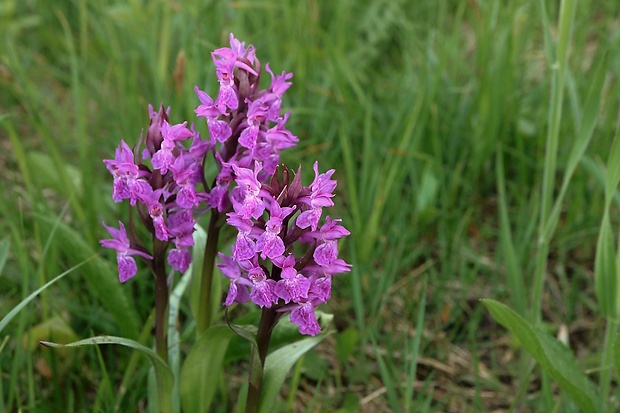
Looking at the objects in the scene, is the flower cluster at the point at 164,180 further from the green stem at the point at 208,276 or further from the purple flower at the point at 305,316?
the purple flower at the point at 305,316

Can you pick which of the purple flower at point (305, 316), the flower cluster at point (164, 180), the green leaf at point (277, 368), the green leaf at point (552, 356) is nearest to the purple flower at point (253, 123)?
the flower cluster at point (164, 180)

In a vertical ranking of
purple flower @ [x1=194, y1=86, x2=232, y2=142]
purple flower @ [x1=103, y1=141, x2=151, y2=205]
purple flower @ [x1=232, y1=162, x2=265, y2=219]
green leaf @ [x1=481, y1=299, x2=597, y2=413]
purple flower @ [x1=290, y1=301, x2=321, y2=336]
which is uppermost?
purple flower @ [x1=194, y1=86, x2=232, y2=142]

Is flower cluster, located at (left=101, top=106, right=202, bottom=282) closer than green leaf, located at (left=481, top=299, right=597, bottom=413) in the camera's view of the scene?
Yes

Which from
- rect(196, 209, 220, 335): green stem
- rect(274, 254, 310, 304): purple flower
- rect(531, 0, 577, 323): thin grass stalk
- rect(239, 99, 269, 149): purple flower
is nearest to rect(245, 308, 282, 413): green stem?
rect(274, 254, 310, 304): purple flower

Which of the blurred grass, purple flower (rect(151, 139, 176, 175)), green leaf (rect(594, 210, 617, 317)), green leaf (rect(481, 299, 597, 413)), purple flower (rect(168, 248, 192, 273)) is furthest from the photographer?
the blurred grass

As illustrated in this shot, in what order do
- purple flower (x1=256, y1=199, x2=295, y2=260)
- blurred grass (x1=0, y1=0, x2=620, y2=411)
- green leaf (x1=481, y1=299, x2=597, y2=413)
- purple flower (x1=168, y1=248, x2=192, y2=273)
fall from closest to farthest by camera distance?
purple flower (x1=256, y1=199, x2=295, y2=260)
purple flower (x1=168, y1=248, x2=192, y2=273)
green leaf (x1=481, y1=299, x2=597, y2=413)
blurred grass (x1=0, y1=0, x2=620, y2=411)

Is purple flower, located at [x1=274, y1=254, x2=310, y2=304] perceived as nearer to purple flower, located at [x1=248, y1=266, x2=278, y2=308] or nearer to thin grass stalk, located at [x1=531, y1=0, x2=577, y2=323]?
purple flower, located at [x1=248, y1=266, x2=278, y2=308]

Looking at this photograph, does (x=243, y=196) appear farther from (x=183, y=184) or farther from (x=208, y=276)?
(x=208, y=276)

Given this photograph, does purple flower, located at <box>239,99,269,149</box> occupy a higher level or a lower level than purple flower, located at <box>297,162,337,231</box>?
higher
